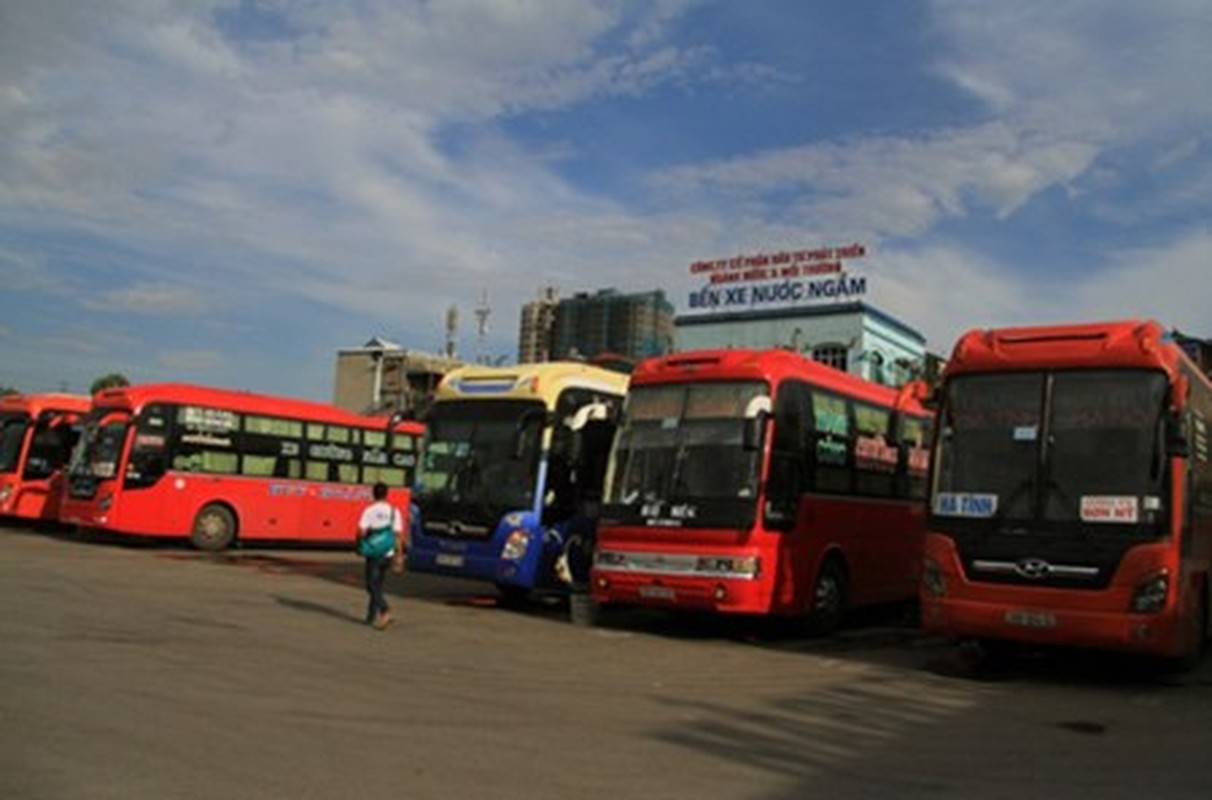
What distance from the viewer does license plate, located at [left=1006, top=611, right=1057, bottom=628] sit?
10742 mm

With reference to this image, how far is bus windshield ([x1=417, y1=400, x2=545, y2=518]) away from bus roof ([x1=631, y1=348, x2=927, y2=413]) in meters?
2.21

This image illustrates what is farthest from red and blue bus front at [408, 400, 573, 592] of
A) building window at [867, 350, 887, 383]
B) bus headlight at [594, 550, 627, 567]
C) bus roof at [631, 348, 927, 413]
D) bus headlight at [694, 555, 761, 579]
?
building window at [867, 350, 887, 383]

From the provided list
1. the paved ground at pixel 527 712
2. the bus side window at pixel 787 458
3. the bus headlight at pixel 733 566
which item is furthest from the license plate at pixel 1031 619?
the bus side window at pixel 787 458

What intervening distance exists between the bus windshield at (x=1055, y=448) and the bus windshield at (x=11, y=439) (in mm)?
22569

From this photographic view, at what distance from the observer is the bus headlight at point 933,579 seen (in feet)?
37.8

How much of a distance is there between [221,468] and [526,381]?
10.5 meters

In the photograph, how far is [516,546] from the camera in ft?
51.3

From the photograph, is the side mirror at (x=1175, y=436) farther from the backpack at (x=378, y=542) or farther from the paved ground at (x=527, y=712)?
the backpack at (x=378, y=542)

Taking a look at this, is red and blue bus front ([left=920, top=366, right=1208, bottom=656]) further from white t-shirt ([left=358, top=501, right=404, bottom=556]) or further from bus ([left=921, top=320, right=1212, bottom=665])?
white t-shirt ([left=358, top=501, right=404, bottom=556])

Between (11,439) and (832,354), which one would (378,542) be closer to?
(11,439)

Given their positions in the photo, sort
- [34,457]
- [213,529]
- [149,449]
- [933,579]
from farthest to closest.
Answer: [34,457]
[213,529]
[149,449]
[933,579]

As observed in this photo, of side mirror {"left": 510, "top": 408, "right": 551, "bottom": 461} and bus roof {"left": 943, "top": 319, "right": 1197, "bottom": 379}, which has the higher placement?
bus roof {"left": 943, "top": 319, "right": 1197, "bottom": 379}

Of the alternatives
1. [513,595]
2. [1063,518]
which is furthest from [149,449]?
[1063,518]

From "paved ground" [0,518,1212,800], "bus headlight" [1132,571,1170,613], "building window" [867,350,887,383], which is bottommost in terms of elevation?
"paved ground" [0,518,1212,800]
